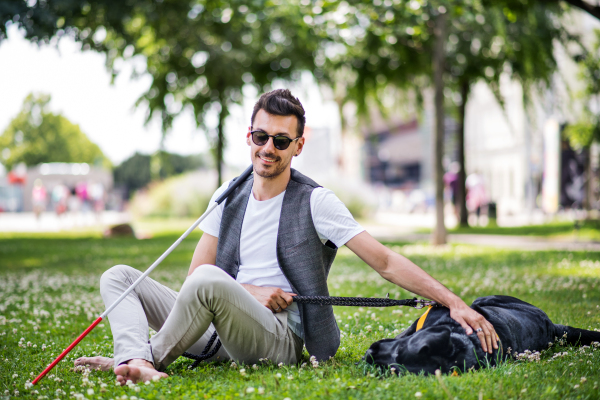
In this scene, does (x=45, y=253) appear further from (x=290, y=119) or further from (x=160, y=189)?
(x=160, y=189)

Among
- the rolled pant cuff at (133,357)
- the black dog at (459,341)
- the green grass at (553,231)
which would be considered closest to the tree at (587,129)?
the green grass at (553,231)

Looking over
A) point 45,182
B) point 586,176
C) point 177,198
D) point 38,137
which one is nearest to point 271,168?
point 586,176

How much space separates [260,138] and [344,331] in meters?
2.04

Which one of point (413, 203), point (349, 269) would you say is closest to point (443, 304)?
point (349, 269)

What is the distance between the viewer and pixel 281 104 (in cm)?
360

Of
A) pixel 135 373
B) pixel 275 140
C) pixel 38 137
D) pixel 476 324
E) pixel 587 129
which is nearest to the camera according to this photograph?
pixel 135 373

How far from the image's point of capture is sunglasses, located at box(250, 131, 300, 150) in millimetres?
3592

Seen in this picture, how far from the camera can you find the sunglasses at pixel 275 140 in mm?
3592

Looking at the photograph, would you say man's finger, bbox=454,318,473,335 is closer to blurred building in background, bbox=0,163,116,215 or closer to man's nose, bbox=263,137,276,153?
man's nose, bbox=263,137,276,153

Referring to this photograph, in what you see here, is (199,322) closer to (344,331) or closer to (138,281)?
(138,281)

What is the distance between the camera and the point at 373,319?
5.30 m

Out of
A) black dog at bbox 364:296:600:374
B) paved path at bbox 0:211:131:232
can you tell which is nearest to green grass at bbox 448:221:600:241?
black dog at bbox 364:296:600:374

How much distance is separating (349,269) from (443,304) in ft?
20.2

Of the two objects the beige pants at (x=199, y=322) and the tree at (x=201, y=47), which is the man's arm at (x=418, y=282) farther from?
the tree at (x=201, y=47)
